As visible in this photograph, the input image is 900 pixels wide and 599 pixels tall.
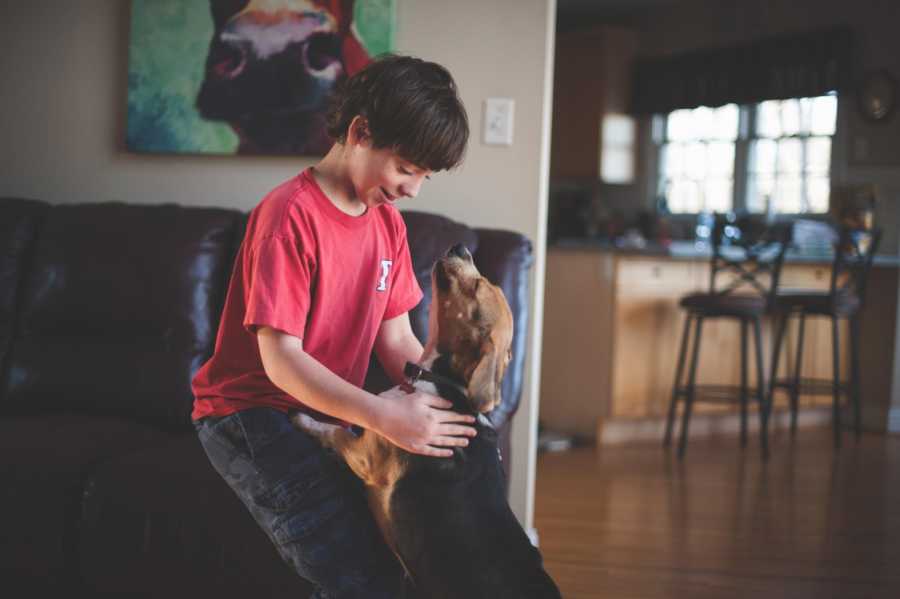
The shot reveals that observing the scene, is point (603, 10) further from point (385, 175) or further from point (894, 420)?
point (385, 175)

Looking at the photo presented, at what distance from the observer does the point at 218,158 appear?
9.90ft

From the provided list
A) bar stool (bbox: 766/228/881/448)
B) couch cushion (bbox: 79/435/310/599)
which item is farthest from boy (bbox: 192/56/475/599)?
bar stool (bbox: 766/228/881/448)

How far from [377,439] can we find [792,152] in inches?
237

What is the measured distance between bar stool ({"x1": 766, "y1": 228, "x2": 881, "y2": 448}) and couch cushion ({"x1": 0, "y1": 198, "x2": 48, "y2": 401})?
3.36 meters

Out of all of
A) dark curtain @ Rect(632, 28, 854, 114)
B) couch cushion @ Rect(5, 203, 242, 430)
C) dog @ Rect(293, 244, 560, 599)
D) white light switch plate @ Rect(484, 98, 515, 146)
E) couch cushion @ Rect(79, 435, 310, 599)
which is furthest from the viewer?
dark curtain @ Rect(632, 28, 854, 114)

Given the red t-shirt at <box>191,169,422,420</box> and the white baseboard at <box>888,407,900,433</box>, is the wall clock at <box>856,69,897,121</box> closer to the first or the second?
the white baseboard at <box>888,407,900,433</box>

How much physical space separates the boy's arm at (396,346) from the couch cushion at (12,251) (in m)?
1.34

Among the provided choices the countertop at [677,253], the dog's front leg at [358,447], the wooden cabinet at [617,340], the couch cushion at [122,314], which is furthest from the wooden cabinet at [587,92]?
the dog's front leg at [358,447]

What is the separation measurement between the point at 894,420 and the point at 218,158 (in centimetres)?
404

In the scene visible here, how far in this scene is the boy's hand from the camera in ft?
4.40

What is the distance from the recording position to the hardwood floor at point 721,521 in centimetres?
270

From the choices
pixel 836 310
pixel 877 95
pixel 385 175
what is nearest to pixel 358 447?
pixel 385 175

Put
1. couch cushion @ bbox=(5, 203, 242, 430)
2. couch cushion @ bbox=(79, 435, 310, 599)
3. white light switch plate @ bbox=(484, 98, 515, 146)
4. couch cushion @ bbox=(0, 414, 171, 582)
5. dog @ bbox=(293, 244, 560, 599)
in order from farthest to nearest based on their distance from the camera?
white light switch plate @ bbox=(484, 98, 515, 146) → couch cushion @ bbox=(5, 203, 242, 430) → couch cushion @ bbox=(0, 414, 171, 582) → couch cushion @ bbox=(79, 435, 310, 599) → dog @ bbox=(293, 244, 560, 599)

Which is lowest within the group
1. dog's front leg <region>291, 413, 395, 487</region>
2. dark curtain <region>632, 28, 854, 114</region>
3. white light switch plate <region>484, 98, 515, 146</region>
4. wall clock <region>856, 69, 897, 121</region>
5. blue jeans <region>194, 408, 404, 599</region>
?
blue jeans <region>194, 408, 404, 599</region>
